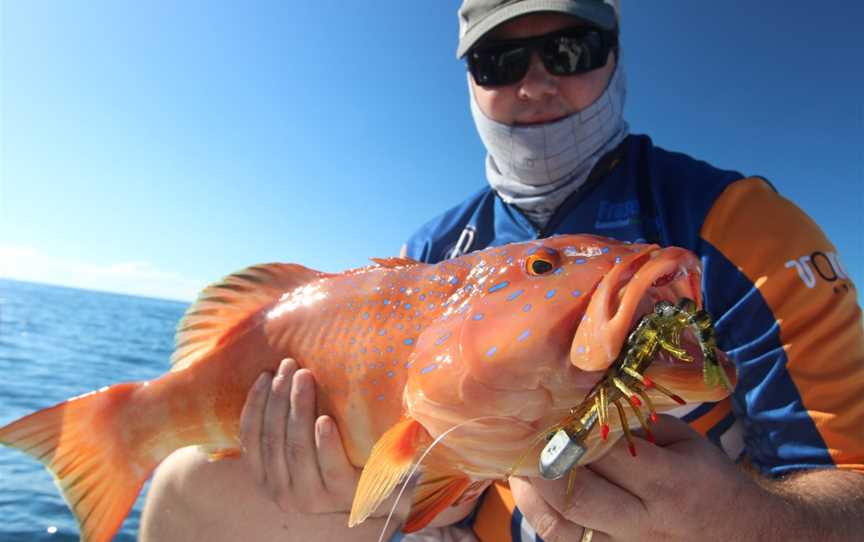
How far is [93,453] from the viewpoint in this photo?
2.23 meters

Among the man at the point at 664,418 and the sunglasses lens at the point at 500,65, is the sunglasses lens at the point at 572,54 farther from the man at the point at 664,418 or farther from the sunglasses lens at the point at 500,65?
the sunglasses lens at the point at 500,65

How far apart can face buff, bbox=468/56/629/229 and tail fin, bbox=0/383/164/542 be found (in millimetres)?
2218

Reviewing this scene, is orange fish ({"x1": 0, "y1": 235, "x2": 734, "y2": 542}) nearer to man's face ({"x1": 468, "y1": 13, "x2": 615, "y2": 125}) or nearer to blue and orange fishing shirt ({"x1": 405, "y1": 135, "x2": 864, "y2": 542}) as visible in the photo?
blue and orange fishing shirt ({"x1": 405, "y1": 135, "x2": 864, "y2": 542})

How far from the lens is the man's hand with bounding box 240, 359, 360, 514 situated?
Result: 2.01 m

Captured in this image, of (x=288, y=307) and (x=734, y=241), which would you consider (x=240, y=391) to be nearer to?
(x=288, y=307)

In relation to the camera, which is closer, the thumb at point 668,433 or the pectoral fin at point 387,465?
the pectoral fin at point 387,465

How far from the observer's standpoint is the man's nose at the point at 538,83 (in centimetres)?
312

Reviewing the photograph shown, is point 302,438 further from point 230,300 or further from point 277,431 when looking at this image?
point 230,300

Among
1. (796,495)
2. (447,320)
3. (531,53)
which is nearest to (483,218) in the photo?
(531,53)

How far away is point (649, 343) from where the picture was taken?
45.4 inches

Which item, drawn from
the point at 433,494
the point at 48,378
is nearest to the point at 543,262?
the point at 433,494

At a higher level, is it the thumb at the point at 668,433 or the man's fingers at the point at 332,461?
the thumb at the point at 668,433

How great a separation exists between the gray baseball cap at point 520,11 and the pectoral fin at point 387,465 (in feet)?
8.14

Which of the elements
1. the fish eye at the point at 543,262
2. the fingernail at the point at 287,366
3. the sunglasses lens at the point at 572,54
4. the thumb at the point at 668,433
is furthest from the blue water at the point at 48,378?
the sunglasses lens at the point at 572,54
